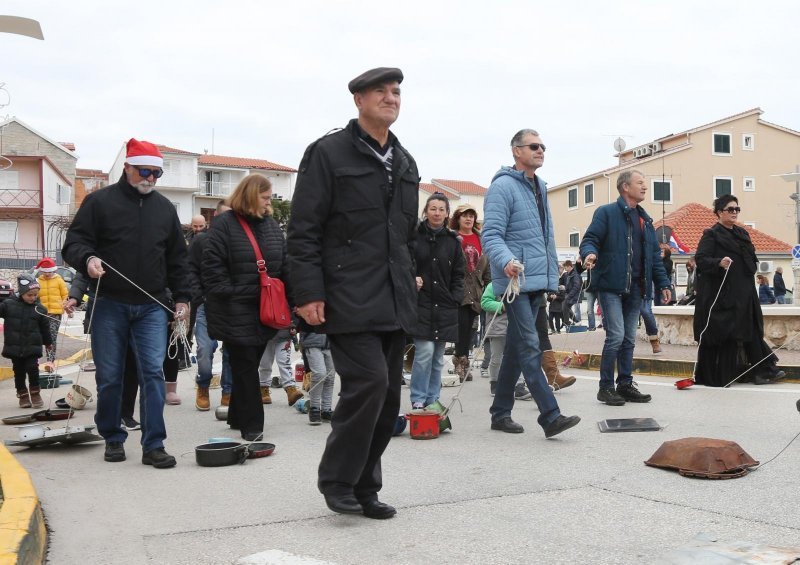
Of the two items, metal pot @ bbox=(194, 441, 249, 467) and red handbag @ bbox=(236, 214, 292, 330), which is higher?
red handbag @ bbox=(236, 214, 292, 330)

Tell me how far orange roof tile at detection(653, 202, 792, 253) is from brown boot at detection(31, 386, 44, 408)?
36936 millimetres

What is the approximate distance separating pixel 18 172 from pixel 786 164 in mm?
50437

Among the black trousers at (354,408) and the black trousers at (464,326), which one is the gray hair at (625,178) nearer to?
Answer: the black trousers at (464,326)

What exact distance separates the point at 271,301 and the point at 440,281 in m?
1.95

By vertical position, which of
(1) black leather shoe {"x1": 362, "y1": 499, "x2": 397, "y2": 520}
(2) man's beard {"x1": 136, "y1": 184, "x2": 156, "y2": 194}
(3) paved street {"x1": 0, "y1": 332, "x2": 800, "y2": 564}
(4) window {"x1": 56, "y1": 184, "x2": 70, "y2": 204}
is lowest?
(3) paved street {"x1": 0, "y1": 332, "x2": 800, "y2": 564}

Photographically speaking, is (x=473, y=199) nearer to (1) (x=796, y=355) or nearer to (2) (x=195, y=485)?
(1) (x=796, y=355)

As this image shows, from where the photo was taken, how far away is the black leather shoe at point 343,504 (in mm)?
4449

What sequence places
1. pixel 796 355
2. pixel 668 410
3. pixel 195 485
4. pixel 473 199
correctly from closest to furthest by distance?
pixel 195 485, pixel 668 410, pixel 796 355, pixel 473 199

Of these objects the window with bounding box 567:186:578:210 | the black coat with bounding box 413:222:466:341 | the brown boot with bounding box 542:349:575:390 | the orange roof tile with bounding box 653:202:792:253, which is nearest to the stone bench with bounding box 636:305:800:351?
the brown boot with bounding box 542:349:575:390

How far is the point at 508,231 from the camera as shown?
7246 millimetres

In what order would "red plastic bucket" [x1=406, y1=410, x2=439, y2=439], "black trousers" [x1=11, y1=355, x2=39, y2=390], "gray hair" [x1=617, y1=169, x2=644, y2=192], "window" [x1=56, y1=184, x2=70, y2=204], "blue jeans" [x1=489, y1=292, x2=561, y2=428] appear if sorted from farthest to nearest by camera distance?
"window" [x1=56, y1=184, x2=70, y2=204], "black trousers" [x1=11, y1=355, x2=39, y2=390], "gray hair" [x1=617, y1=169, x2=644, y2=192], "red plastic bucket" [x1=406, y1=410, x2=439, y2=439], "blue jeans" [x1=489, y1=292, x2=561, y2=428]

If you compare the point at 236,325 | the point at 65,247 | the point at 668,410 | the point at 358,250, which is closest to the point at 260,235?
the point at 236,325

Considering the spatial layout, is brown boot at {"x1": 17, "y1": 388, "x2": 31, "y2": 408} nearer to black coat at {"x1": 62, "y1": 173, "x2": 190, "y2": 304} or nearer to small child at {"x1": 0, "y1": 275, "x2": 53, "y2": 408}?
small child at {"x1": 0, "y1": 275, "x2": 53, "y2": 408}

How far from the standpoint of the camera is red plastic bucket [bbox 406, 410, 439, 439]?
281 inches
